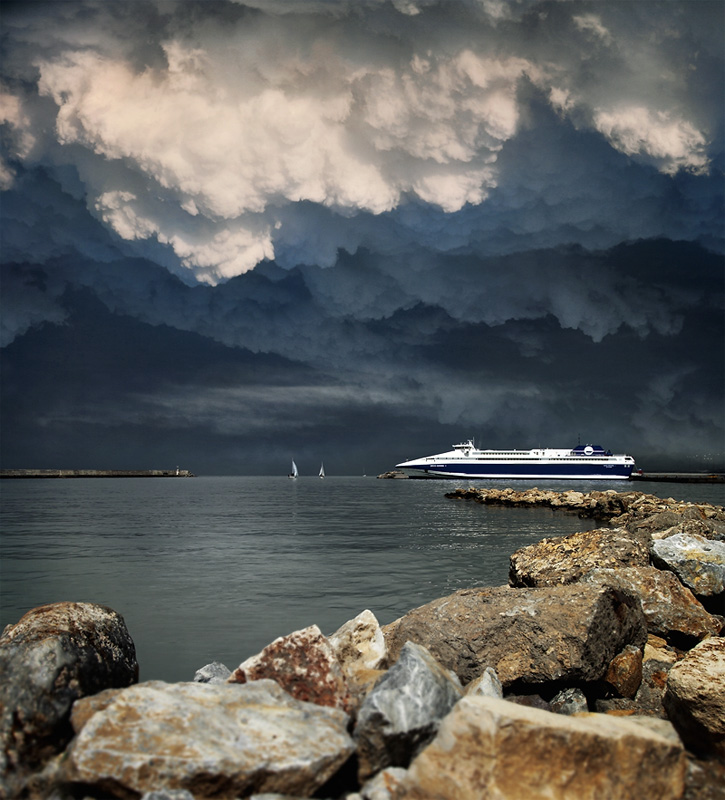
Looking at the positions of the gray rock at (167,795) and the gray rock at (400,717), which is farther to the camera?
the gray rock at (400,717)

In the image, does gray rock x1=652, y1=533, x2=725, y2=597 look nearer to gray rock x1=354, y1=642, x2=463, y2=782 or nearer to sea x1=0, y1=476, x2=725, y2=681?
sea x1=0, y1=476, x2=725, y2=681

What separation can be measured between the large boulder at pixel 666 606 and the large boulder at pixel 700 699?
220 cm

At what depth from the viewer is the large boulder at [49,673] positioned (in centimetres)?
409

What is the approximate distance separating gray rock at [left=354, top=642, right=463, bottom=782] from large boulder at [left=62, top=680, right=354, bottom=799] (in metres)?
0.17

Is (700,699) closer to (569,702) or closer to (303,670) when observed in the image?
(569,702)

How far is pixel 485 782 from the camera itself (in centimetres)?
341

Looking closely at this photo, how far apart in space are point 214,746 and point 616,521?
2845 cm

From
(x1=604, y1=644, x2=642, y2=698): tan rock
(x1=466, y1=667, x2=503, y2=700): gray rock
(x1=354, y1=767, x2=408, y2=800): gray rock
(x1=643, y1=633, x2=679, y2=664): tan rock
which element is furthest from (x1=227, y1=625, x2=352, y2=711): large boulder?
(x1=643, y1=633, x2=679, y2=664): tan rock

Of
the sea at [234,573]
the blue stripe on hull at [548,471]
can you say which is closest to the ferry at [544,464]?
the blue stripe on hull at [548,471]

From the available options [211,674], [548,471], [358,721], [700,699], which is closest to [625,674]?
[700,699]

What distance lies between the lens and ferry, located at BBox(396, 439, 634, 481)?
141 m

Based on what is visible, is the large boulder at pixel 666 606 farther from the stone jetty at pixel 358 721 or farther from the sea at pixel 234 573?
the sea at pixel 234 573

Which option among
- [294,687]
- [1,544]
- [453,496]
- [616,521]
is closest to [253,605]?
[294,687]

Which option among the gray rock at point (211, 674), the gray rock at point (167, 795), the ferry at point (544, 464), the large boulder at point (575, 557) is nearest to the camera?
the gray rock at point (167, 795)
